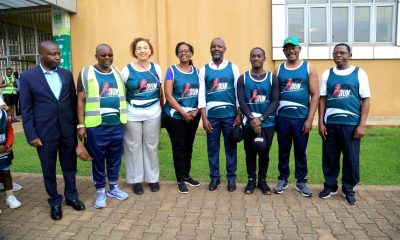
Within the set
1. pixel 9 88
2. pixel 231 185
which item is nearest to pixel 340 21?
pixel 231 185

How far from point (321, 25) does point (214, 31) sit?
116 inches

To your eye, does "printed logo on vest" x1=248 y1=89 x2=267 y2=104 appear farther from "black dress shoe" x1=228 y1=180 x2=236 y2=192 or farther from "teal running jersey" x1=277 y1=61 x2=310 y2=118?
"black dress shoe" x1=228 y1=180 x2=236 y2=192

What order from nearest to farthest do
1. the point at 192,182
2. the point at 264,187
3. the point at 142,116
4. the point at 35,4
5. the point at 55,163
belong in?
the point at 55,163 < the point at 142,116 < the point at 264,187 < the point at 192,182 < the point at 35,4

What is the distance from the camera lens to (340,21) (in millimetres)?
10258

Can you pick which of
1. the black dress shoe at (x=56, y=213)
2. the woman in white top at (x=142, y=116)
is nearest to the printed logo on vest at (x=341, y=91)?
the woman in white top at (x=142, y=116)

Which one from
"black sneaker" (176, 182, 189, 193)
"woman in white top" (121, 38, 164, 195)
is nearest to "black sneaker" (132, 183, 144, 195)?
"woman in white top" (121, 38, 164, 195)

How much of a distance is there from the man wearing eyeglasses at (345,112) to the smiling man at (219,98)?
43.5 inches

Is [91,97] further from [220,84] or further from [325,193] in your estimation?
[325,193]

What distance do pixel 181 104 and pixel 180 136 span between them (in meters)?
0.43

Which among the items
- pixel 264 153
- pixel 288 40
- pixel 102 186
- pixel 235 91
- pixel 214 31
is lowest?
pixel 102 186

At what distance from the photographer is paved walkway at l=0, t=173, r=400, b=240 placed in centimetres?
377

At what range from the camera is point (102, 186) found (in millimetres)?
4566

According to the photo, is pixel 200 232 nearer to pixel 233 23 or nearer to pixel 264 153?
pixel 264 153

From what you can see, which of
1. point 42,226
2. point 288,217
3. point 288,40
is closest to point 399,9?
point 288,40
